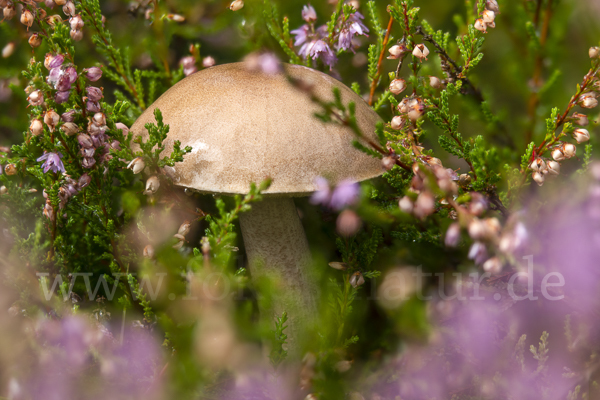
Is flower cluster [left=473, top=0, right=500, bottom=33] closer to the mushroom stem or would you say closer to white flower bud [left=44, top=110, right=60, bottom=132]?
the mushroom stem

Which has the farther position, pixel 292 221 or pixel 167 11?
pixel 167 11

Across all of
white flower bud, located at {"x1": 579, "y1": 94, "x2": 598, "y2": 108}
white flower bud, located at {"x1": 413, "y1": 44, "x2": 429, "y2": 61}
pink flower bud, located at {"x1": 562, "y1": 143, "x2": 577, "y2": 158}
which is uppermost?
white flower bud, located at {"x1": 413, "y1": 44, "x2": 429, "y2": 61}

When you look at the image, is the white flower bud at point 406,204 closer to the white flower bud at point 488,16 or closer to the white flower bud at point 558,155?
the white flower bud at point 558,155

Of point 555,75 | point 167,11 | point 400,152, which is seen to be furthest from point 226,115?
point 555,75

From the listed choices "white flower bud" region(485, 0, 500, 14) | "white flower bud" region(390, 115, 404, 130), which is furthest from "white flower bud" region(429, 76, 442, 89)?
"white flower bud" region(485, 0, 500, 14)

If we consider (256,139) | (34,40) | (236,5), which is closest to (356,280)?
(256,139)

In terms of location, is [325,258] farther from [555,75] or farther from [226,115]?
[555,75]

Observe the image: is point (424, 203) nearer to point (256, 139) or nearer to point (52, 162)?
point (256, 139)
